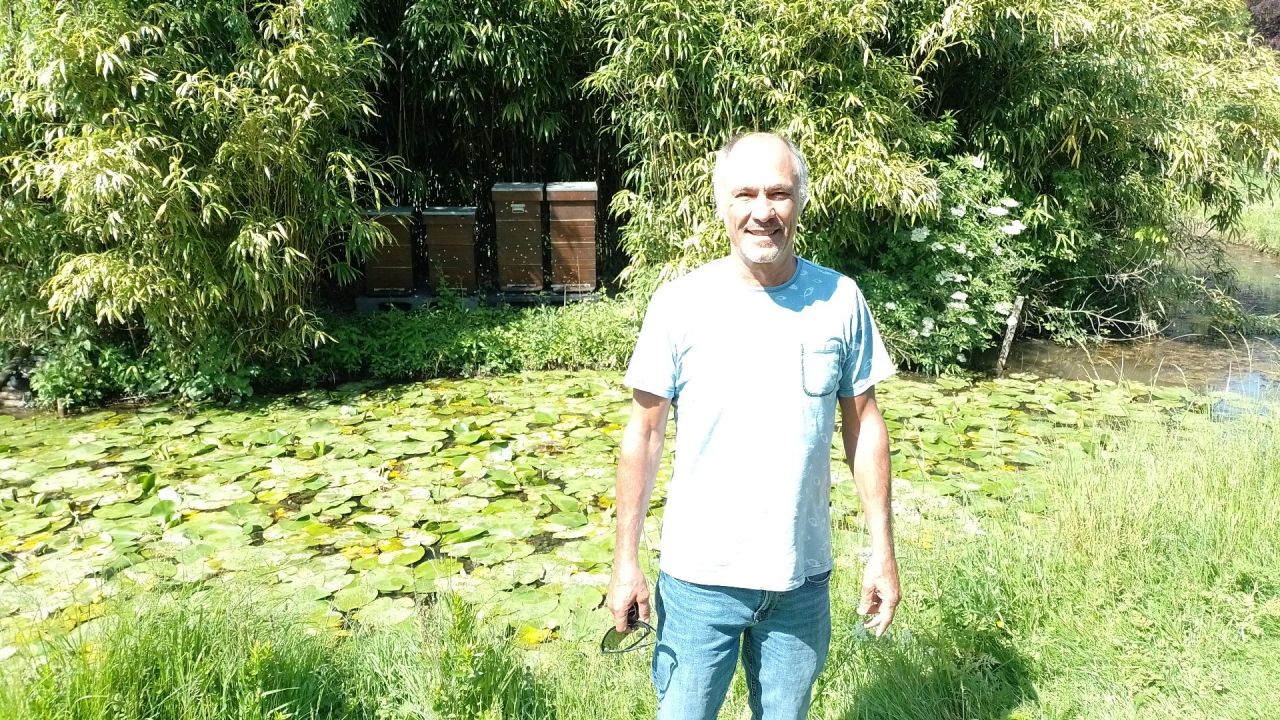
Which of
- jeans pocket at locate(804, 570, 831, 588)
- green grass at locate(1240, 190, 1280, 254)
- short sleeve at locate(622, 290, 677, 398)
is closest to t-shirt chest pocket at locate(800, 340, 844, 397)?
short sleeve at locate(622, 290, 677, 398)

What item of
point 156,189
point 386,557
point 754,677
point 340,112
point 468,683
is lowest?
point 386,557

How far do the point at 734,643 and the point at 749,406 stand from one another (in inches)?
18.6

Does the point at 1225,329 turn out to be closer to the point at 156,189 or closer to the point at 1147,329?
the point at 1147,329

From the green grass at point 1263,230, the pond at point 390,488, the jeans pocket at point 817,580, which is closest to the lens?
the jeans pocket at point 817,580

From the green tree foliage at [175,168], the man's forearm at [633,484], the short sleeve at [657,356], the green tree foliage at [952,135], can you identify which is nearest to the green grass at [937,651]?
the man's forearm at [633,484]

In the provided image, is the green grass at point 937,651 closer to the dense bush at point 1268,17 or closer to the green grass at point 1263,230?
the green grass at point 1263,230

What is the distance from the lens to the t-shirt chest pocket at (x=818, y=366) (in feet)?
5.69

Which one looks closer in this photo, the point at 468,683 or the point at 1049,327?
the point at 468,683

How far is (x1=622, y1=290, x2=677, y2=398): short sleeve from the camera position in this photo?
1.75 m

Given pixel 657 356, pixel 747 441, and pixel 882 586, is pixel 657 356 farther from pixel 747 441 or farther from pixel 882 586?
pixel 882 586

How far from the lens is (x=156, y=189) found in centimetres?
499

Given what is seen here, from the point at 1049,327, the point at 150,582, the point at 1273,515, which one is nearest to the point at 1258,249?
the point at 1049,327

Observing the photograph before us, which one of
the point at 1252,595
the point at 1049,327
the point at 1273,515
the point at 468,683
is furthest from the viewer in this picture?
the point at 1049,327

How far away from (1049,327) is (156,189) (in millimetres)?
6361
